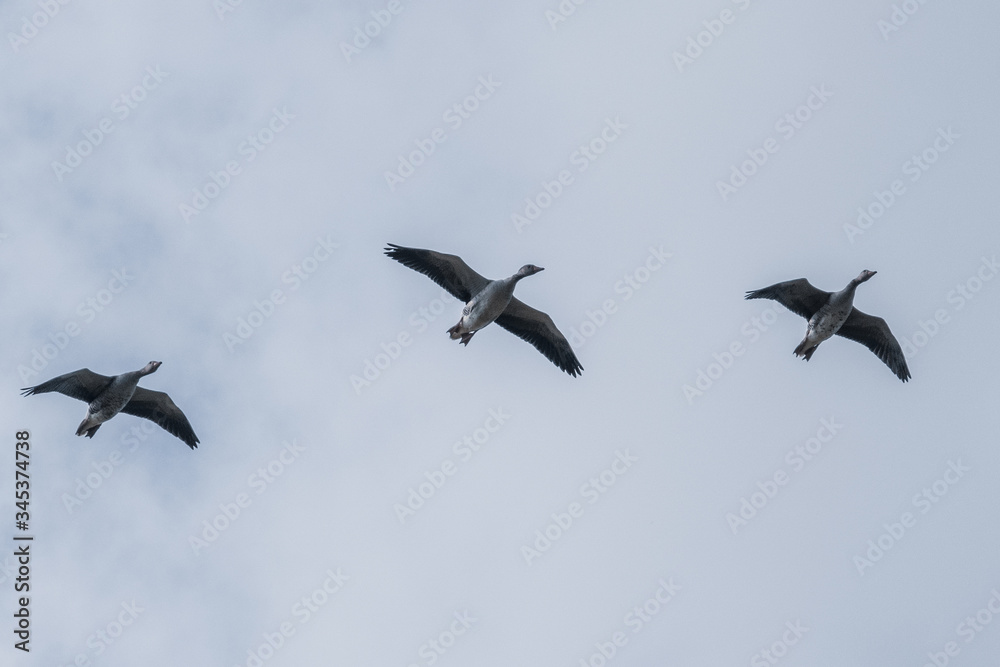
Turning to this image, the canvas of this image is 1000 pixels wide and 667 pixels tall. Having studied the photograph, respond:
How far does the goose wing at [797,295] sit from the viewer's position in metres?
34.9

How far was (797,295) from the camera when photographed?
1393 inches

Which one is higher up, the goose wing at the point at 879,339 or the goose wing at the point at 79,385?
the goose wing at the point at 879,339

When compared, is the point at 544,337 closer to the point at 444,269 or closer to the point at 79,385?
the point at 444,269

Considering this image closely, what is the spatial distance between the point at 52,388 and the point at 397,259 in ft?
36.2

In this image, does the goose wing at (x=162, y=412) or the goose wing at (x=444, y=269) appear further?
the goose wing at (x=162, y=412)

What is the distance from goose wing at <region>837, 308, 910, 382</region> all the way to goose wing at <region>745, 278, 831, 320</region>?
2.03 m

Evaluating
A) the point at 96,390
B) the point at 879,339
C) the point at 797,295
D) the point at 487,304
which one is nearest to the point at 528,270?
the point at 487,304

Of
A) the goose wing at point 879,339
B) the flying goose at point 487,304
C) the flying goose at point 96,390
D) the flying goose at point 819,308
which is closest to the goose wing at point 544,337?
the flying goose at point 487,304

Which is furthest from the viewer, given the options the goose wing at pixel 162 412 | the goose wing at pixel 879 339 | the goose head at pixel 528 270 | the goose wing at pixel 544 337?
the goose wing at pixel 162 412

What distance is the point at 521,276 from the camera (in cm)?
3428

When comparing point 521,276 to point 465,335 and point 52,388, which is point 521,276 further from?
point 52,388

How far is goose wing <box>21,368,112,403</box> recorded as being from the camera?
3456cm

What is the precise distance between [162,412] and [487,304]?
12155 millimetres

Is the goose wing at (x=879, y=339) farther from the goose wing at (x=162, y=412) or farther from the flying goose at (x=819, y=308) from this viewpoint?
the goose wing at (x=162, y=412)
